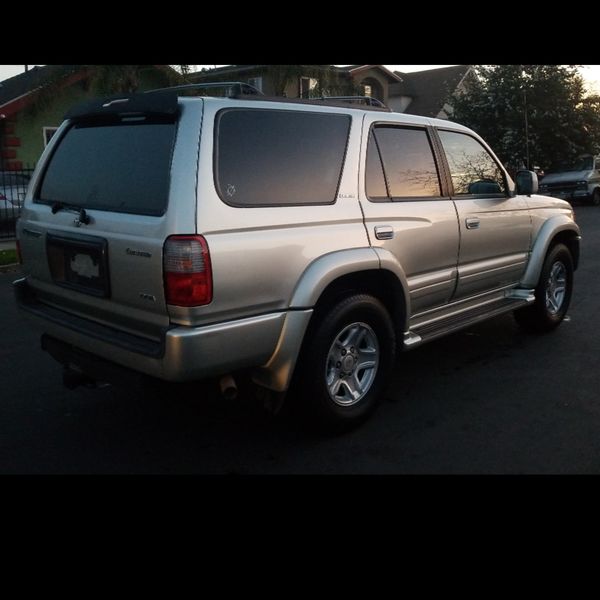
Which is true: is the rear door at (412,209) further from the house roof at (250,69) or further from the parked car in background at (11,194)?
the house roof at (250,69)

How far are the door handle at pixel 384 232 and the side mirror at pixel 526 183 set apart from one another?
6.39ft

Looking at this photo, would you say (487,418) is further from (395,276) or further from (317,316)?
(317,316)

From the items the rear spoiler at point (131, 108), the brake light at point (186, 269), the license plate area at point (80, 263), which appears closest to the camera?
the brake light at point (186, 269)

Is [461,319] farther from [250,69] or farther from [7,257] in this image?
[250,69]

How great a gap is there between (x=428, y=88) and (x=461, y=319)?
36361 mm

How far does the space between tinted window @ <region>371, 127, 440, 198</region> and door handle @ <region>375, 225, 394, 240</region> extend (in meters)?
0.27

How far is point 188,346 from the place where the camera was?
301cm

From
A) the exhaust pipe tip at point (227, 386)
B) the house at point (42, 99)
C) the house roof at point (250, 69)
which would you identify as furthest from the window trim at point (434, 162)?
the house at point (42, 99)

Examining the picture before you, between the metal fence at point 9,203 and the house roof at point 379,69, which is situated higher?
the house roof at point 379,69

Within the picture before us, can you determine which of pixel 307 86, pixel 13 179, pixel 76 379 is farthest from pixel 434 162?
pixel 307 86

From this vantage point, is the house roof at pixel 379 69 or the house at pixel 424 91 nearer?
the house roof at pixel 379 69

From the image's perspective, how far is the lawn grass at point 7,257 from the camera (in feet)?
33.8

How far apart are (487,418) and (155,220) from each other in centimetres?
243

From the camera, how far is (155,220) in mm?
3070
